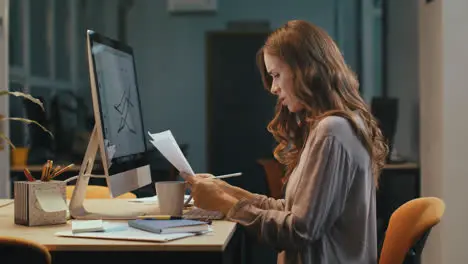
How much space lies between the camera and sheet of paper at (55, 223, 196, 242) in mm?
1615

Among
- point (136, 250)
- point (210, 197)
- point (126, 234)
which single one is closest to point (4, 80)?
point (210, 197)

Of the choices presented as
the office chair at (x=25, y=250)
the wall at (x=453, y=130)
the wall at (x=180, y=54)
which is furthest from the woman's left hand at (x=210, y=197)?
the wall at (x=180, y=54)

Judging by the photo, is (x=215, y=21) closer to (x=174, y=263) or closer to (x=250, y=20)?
(x=250, y=20)

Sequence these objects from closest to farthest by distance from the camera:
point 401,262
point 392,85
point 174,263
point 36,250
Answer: point 36,250 → point 174,263 → point 401,262 → point 392,85

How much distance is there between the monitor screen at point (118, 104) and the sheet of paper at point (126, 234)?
0.24 m

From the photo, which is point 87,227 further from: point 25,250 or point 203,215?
point 203,215

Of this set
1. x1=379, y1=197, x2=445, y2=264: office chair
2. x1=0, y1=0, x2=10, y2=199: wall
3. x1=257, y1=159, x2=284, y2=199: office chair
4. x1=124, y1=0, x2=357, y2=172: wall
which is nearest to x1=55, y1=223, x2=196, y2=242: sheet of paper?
x1=379, y1=197, x2=445, y2=264: office chair

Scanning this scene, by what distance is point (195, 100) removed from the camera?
22.8 feet

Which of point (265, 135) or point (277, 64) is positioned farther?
point (265, 135)

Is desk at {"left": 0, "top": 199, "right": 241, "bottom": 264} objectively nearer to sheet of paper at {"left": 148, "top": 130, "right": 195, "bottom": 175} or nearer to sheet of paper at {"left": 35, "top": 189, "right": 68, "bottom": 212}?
sheet of paper at {"left": 35, "top": 189, "right": 68, "bottom": 212}

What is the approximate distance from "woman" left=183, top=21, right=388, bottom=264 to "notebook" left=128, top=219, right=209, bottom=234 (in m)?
0.13

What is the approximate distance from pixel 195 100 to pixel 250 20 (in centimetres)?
95

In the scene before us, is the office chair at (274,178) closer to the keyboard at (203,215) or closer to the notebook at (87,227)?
the keyboard at (203,215)

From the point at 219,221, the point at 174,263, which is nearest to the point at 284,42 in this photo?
the point at 219,221
